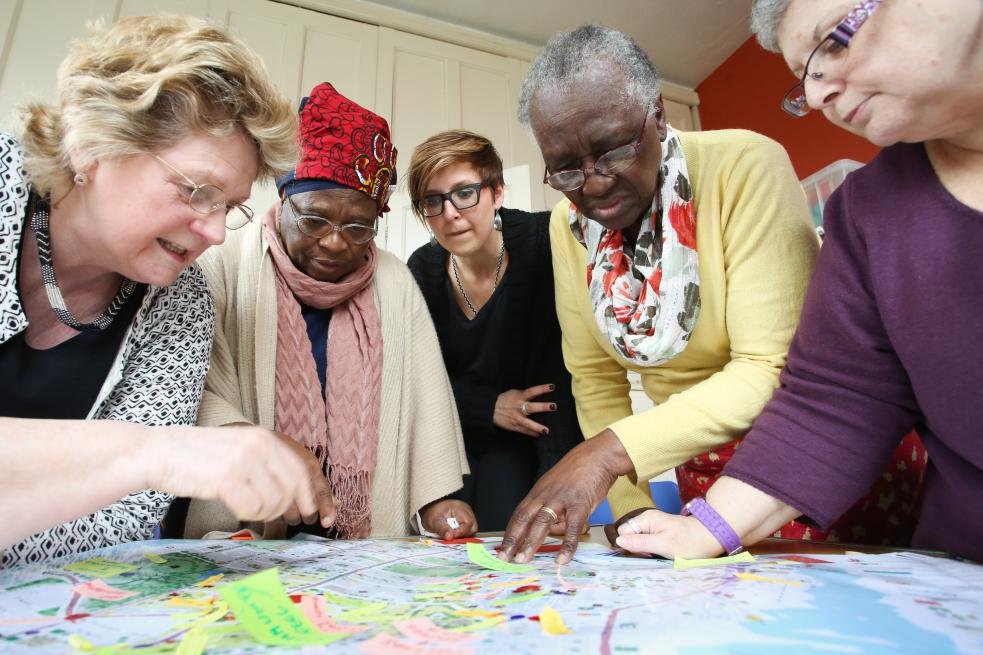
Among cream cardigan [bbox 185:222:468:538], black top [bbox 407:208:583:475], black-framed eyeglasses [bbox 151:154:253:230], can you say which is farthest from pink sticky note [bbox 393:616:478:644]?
black top [bbox 407:208:583:475]

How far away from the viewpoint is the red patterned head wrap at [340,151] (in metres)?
1.42

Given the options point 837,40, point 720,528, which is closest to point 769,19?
point 837,40

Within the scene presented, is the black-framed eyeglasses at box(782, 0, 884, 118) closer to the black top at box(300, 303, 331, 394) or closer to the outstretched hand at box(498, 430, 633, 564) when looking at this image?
the outstretched hand at box(498, 430, 633, 564)

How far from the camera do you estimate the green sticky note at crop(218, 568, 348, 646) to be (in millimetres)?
442

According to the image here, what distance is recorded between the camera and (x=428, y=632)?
1.51 ft

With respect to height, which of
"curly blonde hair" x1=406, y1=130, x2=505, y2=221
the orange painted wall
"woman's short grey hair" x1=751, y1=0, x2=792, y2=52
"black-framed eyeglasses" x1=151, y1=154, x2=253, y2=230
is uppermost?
the orange painted wall

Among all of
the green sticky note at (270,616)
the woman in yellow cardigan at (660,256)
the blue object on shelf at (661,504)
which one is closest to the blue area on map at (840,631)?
the green sticky note at (270,616)

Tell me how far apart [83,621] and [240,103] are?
75cm

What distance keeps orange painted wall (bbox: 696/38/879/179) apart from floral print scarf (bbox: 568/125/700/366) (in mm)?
2286

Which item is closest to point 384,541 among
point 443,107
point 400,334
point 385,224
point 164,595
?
point 164,595

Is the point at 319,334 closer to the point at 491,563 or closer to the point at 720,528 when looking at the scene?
the point at 491,563

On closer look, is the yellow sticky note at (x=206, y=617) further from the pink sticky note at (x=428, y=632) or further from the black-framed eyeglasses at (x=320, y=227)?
the black-framed eyeglasses at (x=320, y=227)

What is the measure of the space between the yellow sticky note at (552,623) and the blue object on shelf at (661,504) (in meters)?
1.13

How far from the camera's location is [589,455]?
0.97m
